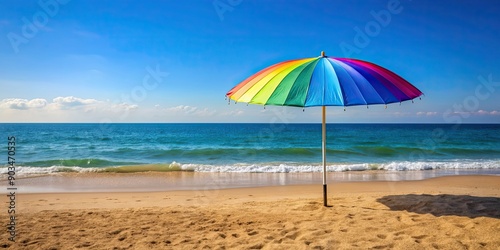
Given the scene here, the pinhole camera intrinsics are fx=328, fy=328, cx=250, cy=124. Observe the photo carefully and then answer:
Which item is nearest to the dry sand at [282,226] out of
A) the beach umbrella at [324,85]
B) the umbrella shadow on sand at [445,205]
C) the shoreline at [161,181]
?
the umbrella shadow on sand at [445,205]

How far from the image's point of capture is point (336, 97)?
183 inches

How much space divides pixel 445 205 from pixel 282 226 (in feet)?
10.3

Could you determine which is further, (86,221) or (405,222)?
(86,221)

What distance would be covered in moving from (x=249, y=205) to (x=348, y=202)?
201 cm

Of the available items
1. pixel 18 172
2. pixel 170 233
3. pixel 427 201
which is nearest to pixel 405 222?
pixel 427 201

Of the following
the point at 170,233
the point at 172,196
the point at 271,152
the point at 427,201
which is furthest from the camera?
the point at 271,152

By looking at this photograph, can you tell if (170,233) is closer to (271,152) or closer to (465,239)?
(465,239)

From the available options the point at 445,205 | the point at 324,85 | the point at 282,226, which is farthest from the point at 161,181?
the point at 445,205

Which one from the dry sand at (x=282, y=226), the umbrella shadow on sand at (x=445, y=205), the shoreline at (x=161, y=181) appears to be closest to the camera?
the dry sand at (x=282, y=226)

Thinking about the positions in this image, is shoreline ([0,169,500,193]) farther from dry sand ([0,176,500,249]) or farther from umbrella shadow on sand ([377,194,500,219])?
umbrella shadow on sand ([377,194,500,219])

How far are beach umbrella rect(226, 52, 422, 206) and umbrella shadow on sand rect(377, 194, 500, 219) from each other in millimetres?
2017

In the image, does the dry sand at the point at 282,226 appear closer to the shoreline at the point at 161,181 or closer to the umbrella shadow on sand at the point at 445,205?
the umbrella shadow on sand at the point at 445,205

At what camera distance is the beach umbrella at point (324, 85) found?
4691 mm

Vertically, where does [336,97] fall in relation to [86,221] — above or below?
above
